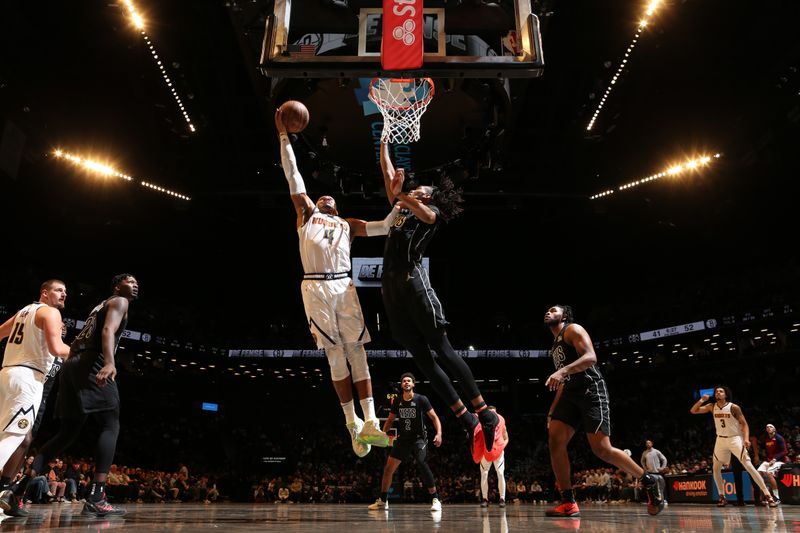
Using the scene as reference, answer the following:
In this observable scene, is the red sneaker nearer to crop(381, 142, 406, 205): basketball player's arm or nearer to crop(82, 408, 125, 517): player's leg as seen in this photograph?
crop(381, 142, 406, 205): basketball player's arm

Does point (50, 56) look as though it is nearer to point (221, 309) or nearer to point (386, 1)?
point (386, 1)

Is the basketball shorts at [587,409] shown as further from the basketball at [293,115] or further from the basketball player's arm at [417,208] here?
the basketball at [293,115]

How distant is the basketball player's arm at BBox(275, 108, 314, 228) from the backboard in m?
1.29

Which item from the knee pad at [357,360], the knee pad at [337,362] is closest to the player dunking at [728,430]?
the knee pad at [357,360]

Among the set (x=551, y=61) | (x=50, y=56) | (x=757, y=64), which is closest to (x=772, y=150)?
(x=757, y=64)

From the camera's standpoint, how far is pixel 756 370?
24.8 meters

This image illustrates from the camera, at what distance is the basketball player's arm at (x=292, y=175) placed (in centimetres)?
541

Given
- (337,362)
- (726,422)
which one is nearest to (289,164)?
(337,362)

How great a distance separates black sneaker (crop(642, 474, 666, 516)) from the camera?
5.95 meters

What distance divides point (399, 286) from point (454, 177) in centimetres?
1022

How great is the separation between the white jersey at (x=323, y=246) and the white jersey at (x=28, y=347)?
230 centimetres

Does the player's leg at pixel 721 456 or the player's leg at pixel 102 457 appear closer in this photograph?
the player's leg at pixel 102 457

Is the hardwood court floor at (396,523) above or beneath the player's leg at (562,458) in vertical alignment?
beneath

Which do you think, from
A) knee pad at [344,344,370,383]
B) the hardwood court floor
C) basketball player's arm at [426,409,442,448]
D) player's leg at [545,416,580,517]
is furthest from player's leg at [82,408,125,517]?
basketball player's arm at [426,409,442,448]
